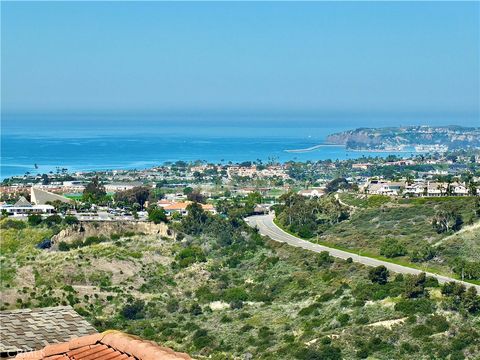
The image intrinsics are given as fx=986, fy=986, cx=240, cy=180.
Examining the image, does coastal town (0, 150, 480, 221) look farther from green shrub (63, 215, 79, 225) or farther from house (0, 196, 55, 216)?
green shrub (63, 215, 79, 225)

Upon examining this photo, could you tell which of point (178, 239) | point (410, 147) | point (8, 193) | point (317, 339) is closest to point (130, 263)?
point (178, 239)

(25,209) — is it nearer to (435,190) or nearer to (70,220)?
(70,220)

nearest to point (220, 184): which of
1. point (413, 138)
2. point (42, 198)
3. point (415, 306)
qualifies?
point (42, 198)

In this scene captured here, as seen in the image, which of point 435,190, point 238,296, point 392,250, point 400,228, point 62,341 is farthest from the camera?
point 435,190

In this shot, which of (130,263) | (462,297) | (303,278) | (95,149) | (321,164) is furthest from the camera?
(95,149)

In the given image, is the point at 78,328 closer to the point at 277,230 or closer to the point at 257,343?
the point at 257,343

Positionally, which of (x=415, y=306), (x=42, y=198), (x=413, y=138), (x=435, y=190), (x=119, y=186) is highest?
(x=415, y=306)

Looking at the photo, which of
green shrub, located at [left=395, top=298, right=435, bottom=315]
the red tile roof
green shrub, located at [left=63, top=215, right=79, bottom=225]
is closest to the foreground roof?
the red tile roof
